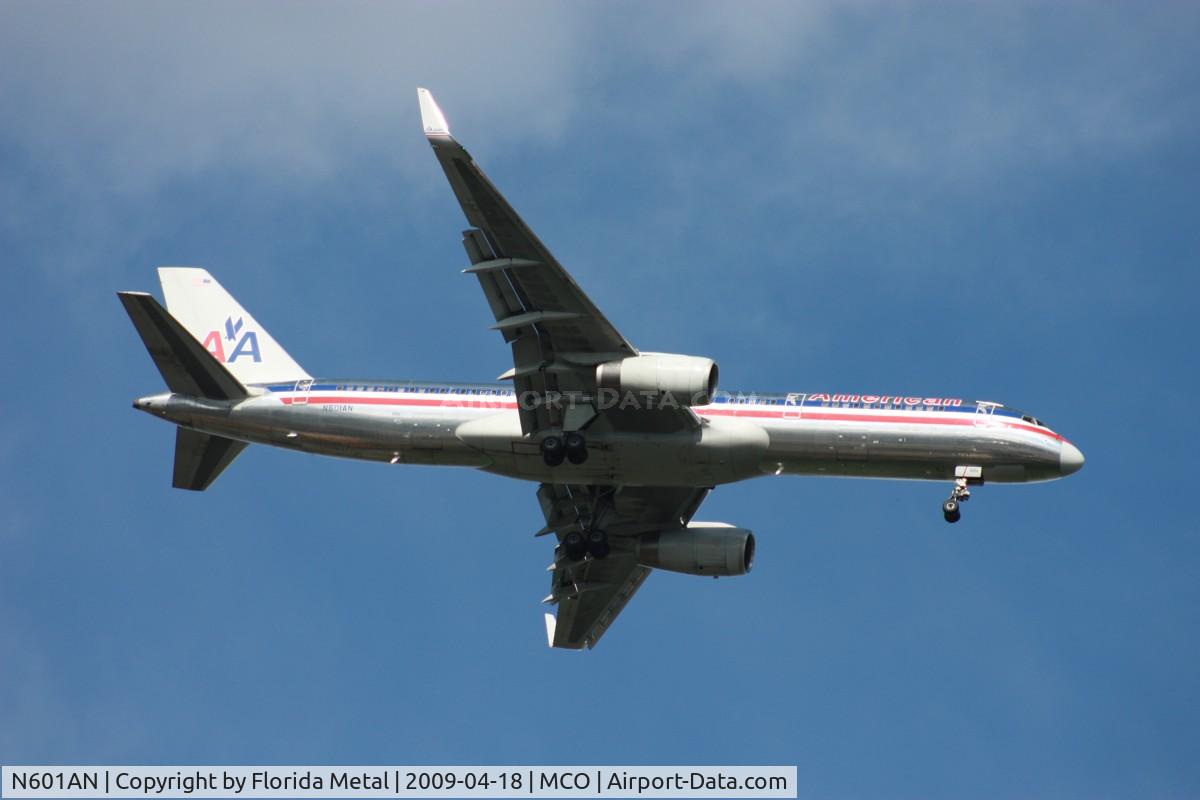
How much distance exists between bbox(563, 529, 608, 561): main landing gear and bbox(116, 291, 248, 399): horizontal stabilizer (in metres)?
13.6

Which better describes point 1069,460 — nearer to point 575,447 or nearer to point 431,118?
A: point 575,447

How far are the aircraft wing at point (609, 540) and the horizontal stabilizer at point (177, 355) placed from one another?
42.3 ft

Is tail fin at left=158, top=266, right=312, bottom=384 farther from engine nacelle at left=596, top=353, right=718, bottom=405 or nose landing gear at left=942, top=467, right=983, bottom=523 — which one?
nose landing gear at left=942, top=467, right=983, bottom=523

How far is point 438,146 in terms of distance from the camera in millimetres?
50594

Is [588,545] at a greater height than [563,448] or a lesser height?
lesser

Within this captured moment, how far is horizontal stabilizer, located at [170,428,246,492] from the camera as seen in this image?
63.9 m

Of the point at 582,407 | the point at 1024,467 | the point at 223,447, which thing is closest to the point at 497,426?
the point at 582,407

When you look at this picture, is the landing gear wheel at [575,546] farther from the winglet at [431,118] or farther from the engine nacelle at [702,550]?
the winglet at [431,118]

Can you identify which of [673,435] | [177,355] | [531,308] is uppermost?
[531,308]

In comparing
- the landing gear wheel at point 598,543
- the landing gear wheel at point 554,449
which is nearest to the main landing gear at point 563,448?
the landing gear wheel at point 554,449

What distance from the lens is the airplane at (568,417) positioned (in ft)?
184

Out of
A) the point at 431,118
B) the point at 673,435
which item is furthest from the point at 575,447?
the point at 431,118

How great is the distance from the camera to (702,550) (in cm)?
6594

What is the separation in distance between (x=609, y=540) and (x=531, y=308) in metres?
14.4
